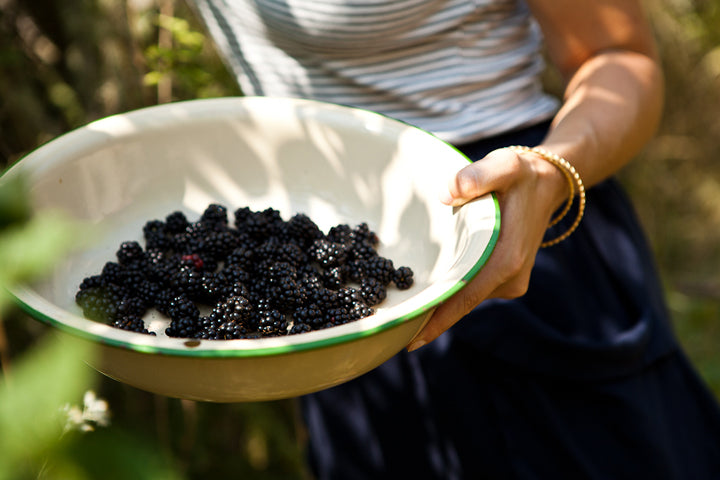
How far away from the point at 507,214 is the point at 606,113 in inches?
13.9

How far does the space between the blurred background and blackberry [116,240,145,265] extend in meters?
0.18

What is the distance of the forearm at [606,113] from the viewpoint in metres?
1.04

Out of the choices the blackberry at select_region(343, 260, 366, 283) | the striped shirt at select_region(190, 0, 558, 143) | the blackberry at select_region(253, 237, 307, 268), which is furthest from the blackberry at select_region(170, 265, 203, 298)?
the striped shirt at select_region(190, 0, 558, 143)

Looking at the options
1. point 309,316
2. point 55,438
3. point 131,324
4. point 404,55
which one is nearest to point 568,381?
point 309,316

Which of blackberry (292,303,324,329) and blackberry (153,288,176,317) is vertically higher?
blackberry (153,288,176,317)

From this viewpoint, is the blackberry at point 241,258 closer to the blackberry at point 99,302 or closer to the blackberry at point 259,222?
the blackberry at point 259,222

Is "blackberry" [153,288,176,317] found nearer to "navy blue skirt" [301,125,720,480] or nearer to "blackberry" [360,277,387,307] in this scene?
"blackberry" [360,277,387,307]

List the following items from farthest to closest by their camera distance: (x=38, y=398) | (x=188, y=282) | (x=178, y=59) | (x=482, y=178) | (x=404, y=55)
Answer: (x=178, y=59) < (x=404, y=55) < (x=188, y=282) < (x=482, y=178) < (x=38, y=398)

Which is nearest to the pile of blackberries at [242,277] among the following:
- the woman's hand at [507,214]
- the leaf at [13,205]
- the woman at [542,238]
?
the woman's hand at [507,214]

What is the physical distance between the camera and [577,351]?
3.75ft

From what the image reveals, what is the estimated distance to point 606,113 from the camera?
1086mm

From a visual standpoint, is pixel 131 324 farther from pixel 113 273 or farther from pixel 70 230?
pixel 70 230

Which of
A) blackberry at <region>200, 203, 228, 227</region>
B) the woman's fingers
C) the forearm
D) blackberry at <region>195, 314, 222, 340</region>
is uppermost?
the woman's fingers

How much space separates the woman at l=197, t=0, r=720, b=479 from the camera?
1.09m
